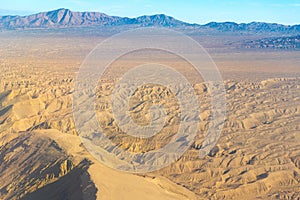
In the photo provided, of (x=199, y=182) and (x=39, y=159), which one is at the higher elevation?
(x=39, y=159)

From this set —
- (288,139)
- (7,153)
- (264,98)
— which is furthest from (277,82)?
(7,153)

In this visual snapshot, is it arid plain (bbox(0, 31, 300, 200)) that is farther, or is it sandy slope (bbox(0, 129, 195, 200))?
→ arid plain (bbox(0, 31, 300, 200))

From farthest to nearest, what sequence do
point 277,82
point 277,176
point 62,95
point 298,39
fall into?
point 298,39 → point 277,82 → point 62,95 → point 277,176

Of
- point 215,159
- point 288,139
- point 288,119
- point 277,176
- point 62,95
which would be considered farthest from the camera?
point 62,95

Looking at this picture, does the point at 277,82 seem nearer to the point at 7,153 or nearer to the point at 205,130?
the point at 205,130

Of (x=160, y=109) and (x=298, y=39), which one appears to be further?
(x=298, y=39)

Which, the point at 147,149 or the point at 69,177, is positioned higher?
the point at 69,177

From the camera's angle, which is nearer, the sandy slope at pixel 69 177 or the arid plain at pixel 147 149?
the sandy slope at pixel 69 177

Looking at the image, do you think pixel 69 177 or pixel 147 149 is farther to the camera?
pixel 147 149

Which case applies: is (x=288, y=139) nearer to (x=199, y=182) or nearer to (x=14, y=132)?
(x=199, y=182)

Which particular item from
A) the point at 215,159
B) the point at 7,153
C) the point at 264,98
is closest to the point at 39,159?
the point at 7,153
